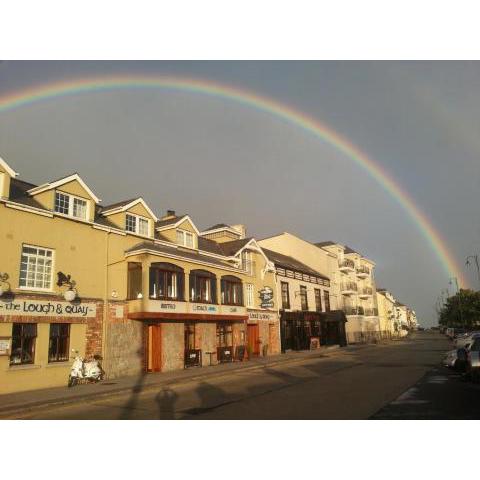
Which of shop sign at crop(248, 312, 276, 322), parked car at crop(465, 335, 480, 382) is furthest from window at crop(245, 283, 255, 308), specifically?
parked car at crop(465, 335, 480, 382)

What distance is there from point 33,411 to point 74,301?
291 inches

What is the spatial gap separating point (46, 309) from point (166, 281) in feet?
24.0

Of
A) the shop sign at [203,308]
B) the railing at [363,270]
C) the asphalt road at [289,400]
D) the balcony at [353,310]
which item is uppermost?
the railing at [363,270]

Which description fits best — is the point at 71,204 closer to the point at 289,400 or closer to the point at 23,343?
the point at 23,343

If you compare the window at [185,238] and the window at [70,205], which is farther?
the window at [185,238]

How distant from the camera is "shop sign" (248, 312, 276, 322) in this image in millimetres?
34631

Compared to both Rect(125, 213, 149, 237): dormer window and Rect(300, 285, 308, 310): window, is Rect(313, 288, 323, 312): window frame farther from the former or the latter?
Rect(125, 213, 149, 237): dormer window

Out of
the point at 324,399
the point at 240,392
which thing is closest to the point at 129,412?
the point at 240,392

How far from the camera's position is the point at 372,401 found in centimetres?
1227

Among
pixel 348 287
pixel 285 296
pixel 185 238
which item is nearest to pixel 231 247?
pixel 185 238

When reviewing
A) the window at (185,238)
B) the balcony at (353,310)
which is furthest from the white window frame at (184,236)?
the balcony at (353,310)

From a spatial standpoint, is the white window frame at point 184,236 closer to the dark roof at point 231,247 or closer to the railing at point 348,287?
the dark roof at point 231,247

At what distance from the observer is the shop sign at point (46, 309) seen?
1720 centimetres

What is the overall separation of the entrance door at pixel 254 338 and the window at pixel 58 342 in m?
17.9
